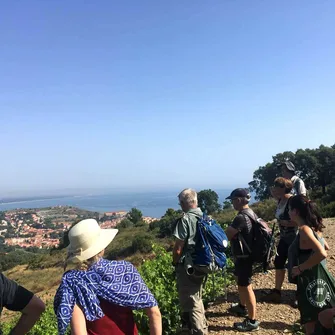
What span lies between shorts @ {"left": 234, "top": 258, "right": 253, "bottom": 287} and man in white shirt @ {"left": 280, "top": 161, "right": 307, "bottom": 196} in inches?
53.0

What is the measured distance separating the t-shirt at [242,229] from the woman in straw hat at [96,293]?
1.95m

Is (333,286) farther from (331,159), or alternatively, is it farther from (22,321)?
(331,159)

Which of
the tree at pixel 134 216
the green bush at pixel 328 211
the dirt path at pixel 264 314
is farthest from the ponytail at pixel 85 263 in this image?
the tree at pixel 134 216

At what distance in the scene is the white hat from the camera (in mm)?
1901

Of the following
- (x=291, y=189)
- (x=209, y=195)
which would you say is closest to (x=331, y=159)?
(x=209, y=195)

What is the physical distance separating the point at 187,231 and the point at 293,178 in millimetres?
2153

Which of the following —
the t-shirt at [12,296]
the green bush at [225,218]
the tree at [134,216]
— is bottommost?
the tree at [134,216]

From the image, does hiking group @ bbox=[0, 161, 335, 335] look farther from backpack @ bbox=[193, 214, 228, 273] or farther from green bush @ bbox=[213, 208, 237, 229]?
green bush @ bbox=[213, 208, 237, 229]

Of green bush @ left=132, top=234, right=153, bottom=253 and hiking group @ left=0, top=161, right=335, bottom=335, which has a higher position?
hiking group @ left=0, top=161, right=335, bottom=335

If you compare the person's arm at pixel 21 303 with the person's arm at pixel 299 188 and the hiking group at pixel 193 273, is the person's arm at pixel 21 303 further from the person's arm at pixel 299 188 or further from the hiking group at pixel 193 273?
the person's arm at pixel 299 188

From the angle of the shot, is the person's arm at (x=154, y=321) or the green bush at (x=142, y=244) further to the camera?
the green bush at (x=142, y=244)

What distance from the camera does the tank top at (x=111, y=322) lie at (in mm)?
1860

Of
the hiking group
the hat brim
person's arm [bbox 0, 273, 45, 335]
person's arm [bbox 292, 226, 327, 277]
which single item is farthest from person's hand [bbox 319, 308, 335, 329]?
person's arm [bbox 0, 273, 45, 335]

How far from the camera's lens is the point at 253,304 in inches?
153
